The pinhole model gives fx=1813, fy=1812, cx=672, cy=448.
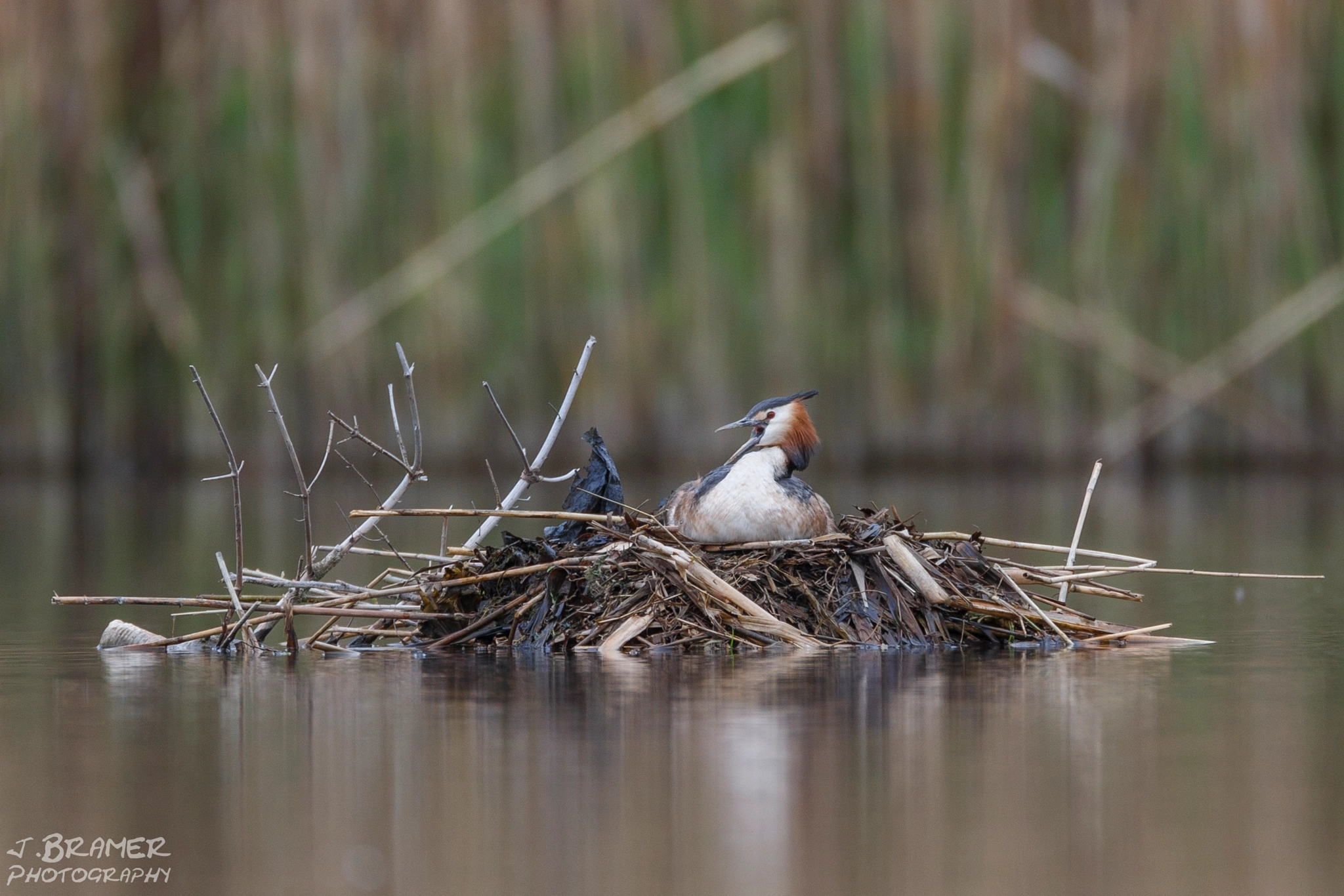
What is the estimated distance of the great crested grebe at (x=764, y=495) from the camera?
26.3ft

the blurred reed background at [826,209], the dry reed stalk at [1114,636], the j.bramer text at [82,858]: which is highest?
the blurred reed background at [826,209]

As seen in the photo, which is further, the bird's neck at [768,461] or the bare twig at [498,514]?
the bird's neck at [768,461]

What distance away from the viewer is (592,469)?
28.4ft

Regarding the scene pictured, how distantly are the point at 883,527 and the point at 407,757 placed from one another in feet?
10.8

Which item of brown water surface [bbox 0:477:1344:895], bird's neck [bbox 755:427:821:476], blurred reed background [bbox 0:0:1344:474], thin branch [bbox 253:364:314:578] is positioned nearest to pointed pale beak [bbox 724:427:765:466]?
bird's neck [bbox 755:427:821:476]

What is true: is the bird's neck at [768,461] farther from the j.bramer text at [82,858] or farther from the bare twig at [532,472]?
the j.bramer text at [82,858]

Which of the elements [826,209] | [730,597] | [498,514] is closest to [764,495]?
[730,597]

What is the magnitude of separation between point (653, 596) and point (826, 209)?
40.8ft

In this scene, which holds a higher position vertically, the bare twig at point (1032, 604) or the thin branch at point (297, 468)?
the thin branch at point (297, 468)

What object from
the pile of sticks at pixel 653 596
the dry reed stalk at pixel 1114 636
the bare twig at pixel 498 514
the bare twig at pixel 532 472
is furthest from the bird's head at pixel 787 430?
the dry reed stalk at pixel 1114 636

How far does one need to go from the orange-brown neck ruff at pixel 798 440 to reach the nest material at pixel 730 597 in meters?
0.57

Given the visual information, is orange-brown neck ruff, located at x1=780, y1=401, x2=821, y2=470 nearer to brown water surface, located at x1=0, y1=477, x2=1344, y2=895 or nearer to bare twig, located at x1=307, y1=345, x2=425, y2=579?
brown water surface, located at x1=0, y1=477, x2=1344, y2=895

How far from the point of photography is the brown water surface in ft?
12.9

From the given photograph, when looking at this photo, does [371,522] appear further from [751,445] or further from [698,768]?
[698,768]
